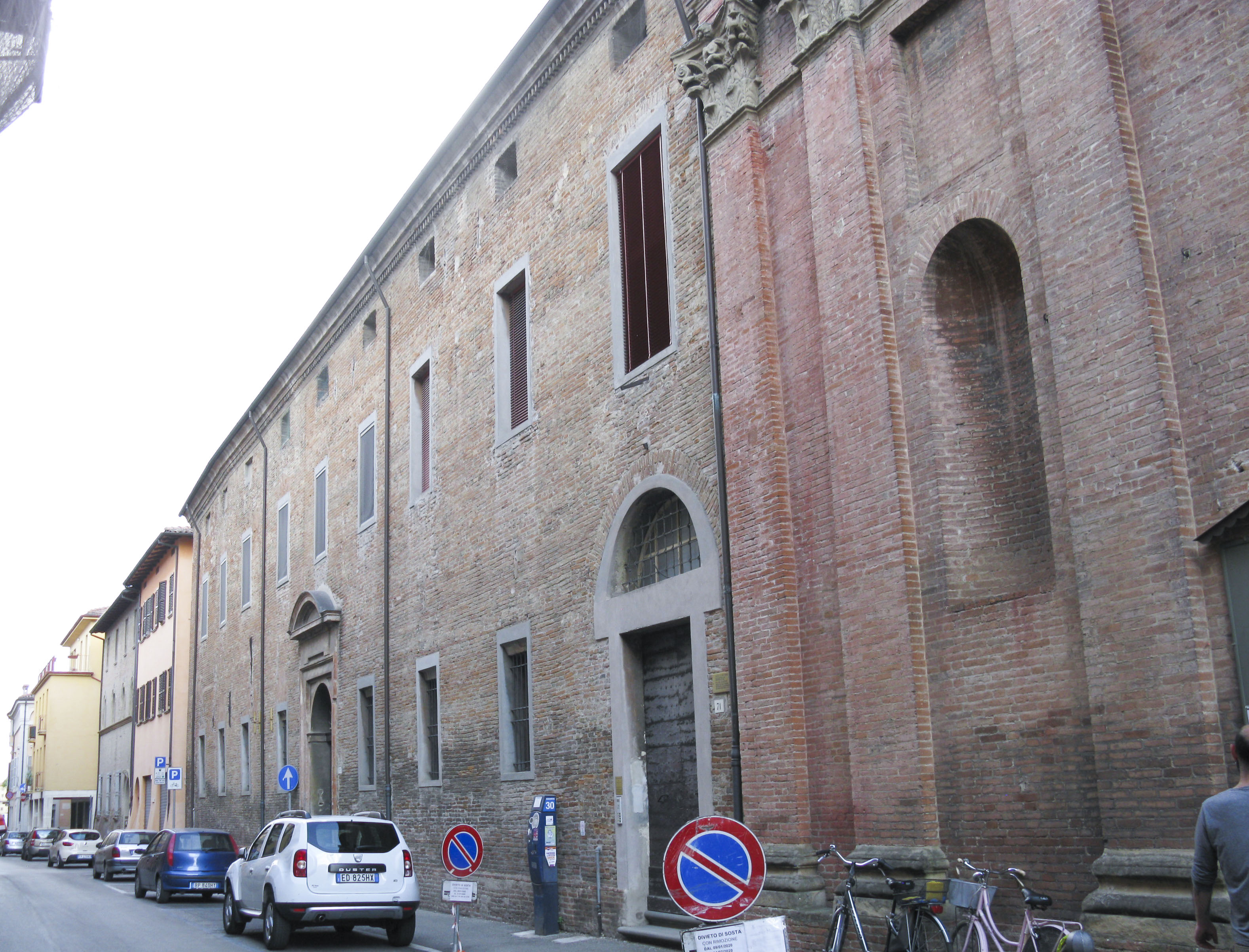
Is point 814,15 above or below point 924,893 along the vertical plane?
above

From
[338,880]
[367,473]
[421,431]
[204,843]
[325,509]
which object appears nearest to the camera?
[338,880]

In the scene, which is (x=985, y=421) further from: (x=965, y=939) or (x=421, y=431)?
(x=421, y=431)

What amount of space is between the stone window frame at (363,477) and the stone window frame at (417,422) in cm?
169

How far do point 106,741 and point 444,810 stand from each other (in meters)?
47.3

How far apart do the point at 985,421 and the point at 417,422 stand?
502 inches

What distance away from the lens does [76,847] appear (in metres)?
39.9

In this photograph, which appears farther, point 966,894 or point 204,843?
point 204,843

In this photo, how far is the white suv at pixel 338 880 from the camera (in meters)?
12.9

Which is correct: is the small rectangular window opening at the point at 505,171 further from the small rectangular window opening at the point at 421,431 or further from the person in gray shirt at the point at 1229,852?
the person in gray shirt at the point at 1229,852

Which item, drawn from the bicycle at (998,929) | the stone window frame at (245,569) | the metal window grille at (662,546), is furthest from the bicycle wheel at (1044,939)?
the stone window frame at (245,569)

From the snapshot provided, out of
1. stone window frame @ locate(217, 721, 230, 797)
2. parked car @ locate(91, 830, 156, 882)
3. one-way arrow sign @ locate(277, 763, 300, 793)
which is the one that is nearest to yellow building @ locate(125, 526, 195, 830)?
stone window frame @ locate(217, 721, 230, 797)

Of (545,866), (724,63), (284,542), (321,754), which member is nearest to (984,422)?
(724,63)

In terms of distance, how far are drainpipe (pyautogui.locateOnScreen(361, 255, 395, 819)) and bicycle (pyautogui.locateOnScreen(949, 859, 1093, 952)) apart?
1371 cm

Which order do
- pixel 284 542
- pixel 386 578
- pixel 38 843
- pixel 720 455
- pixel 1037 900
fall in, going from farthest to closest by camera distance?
1. pixel 38 843
2. pixel 284 542
3. pixel 386 578
4. pixel 720 455
5. pixel 1037 900
